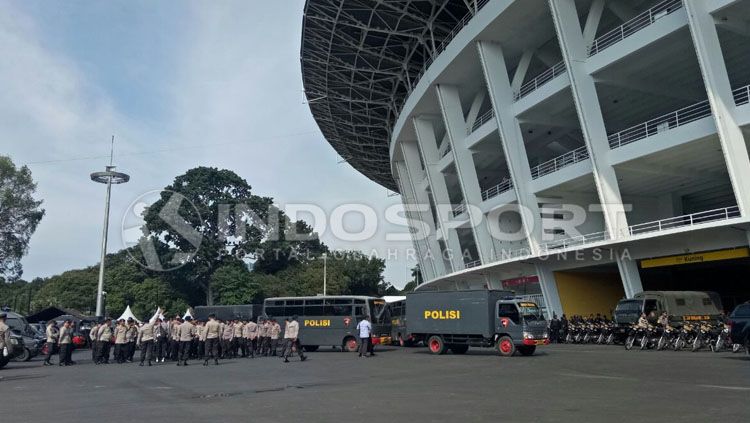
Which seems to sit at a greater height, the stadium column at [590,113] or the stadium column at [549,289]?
the stadium column at [590,113]

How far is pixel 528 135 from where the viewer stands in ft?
107

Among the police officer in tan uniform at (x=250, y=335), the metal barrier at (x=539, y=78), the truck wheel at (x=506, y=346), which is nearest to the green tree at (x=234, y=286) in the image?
the police officer in tan uniform at (x=250, y=335)

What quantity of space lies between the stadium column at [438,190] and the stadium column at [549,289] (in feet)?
25.4

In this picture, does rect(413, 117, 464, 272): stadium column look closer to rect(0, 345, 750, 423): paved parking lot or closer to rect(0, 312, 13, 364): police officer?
rect(0, 345, 750, 423): paved parking lot

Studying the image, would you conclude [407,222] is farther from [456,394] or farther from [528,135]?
[456,394]

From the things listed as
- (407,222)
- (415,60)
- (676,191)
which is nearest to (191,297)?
(407,222)

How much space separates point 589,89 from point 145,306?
4800cm

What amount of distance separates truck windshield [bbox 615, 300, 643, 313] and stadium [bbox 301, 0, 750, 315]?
76.3 inches

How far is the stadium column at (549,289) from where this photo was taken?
30359mm

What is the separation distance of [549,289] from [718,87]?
13.5m

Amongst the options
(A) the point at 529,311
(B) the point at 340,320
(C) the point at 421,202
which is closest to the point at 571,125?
(A) the point at 529,311

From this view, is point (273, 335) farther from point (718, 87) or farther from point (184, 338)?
point (718, 87)

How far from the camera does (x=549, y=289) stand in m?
30.5

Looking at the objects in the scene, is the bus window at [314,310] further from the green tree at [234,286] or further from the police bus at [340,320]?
the green tree at [234,286]
